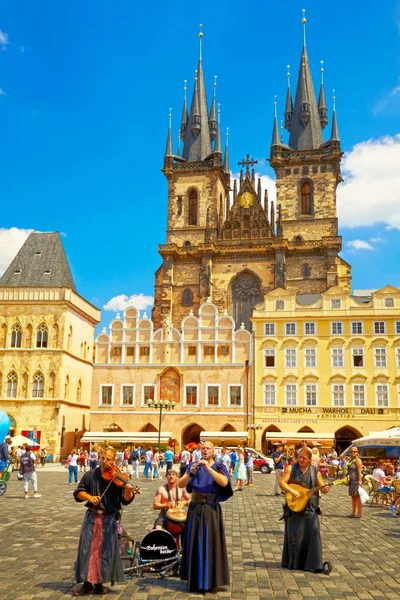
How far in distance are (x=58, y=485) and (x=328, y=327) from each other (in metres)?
24.7

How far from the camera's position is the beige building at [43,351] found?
43344 millimetres

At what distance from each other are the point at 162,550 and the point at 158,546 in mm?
69

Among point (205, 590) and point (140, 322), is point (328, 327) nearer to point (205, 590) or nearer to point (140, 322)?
point (140, 322)

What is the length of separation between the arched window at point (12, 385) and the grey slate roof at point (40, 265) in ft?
21.7

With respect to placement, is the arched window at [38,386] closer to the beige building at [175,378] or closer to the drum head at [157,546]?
the beige building at [175,378]

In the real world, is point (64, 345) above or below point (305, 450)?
above

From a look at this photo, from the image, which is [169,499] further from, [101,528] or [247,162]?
[247,162]

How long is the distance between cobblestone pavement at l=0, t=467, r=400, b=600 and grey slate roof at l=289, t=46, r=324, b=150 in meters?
48.9

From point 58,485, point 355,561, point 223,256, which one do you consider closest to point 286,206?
point 223,256

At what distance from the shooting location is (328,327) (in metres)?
43.2

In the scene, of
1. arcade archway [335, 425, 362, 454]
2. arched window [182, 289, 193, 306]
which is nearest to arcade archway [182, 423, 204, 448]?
arcade archway [335, 425, 362, 454]

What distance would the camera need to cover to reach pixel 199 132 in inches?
2557

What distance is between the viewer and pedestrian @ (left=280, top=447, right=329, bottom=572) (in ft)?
26.2

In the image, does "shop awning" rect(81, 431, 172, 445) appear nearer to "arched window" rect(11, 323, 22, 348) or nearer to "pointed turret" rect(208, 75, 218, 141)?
"arched window" rect(11, 323, 22, 348)
